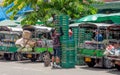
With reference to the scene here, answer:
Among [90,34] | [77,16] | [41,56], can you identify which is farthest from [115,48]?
A: [77,16]

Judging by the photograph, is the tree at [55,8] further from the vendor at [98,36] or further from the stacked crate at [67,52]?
the stacked crate at [67,52]

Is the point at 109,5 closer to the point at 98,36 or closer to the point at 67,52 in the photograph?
the point at 98,36

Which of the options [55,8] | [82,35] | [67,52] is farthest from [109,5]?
[67,52]

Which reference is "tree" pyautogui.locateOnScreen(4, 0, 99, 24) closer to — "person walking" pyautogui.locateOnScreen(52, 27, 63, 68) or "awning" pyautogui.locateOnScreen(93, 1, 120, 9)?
"awning" pyautogui.locateOnScreen(93, 1, 120, 9)

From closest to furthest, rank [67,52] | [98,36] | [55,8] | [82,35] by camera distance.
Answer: [67,52] < [98,36] < [82,35] < [55,8]

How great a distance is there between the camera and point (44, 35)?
2727 centimetres

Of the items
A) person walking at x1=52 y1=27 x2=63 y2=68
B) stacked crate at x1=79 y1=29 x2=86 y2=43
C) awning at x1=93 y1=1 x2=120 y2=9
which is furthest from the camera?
awning at x1=93 y1=1 x2=120 y2=9

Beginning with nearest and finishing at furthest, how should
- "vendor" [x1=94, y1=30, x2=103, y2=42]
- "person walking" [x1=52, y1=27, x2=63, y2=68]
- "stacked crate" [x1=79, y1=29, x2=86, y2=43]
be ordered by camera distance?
"person walking" [x1=52, y1=27, x2=63, y2=68] → "vendor" [x1=94, y1=30, x2=103, y2=42] → "stacked crate" [x1=79, y1=29, x2=86, y2=43]

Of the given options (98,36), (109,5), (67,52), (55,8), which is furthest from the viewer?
(109,5)

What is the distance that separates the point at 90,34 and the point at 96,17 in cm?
200

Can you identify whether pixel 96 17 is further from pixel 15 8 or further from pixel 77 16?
pixel 15 8

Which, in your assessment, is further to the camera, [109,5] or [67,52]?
[109,5]

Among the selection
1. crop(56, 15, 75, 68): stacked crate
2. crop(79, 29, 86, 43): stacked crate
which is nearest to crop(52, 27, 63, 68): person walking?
crop(56, 15, 75, 68): stacked crate

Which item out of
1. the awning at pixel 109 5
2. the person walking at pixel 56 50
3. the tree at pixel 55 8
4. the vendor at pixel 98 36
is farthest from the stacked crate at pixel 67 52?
the awning at pixel 109 5
